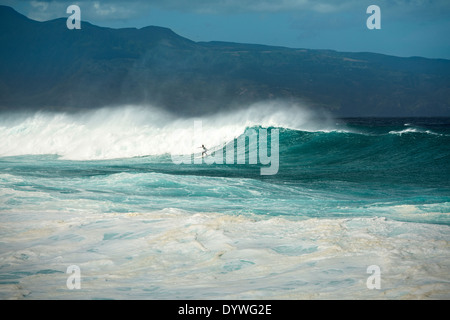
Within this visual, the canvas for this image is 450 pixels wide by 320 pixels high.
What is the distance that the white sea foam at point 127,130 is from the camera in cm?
2330

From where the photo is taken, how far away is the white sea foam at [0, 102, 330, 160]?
76.4 ft

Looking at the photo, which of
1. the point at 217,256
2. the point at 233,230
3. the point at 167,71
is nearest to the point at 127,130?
the point at 233,230

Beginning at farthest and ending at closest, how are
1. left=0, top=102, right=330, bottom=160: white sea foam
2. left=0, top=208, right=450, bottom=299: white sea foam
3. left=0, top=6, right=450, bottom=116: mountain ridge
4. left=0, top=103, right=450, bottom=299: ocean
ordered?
left=0, top=6, right=450, bottom=116: mountain ridge, left=0, top=102, right=330, bottom=160: white sea foam, left=0, top=103, right=450, bottom=299: ocean, left=0, top=208, right=450, bottom=299: white sea foam

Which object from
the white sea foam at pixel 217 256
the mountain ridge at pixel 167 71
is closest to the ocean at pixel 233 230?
the white sea foam at pixel 217 256

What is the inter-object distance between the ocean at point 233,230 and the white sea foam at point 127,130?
4.66 meters

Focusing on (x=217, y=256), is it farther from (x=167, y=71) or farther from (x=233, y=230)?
(x=167, y=71)

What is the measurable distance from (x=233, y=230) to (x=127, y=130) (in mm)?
19698

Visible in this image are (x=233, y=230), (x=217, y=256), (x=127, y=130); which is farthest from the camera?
(x=127, y=130)

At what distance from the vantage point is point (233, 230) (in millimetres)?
7344

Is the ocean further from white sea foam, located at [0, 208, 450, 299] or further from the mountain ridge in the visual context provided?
the mountain ridge

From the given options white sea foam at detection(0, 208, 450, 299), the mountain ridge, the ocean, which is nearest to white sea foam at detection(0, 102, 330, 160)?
the ocean

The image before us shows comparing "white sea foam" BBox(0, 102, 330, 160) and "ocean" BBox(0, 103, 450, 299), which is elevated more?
"white sea foam" BBox(0, 102, 330, 160)

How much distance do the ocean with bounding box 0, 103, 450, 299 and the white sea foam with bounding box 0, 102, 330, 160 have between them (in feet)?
15.3
